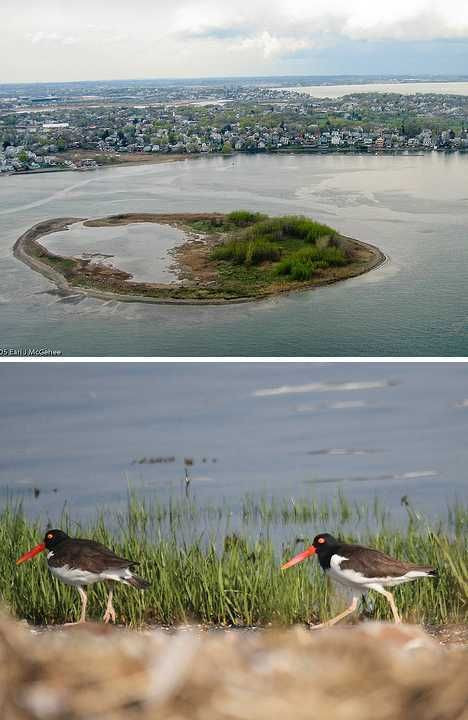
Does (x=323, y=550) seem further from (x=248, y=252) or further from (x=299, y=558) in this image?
(x=248, y=252)

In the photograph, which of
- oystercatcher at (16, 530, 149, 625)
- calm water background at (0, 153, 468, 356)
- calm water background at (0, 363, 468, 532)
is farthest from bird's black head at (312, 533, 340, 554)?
calm water background at (0, 153, 468, 356)

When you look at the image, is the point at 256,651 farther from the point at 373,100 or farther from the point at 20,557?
the point at 373,100

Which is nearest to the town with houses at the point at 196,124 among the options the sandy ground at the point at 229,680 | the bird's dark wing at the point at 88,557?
the bird's dark wing at the point at 88,557

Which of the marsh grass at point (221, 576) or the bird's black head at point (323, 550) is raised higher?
the bird's black head at point (323, 550)

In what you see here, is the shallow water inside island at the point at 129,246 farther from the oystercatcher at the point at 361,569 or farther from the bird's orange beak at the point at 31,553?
the oystercatcher at the point at 361,569

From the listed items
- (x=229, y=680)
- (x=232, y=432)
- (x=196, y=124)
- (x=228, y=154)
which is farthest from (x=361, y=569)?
(x=196, y=124)

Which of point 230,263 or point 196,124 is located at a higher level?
point 196,124
